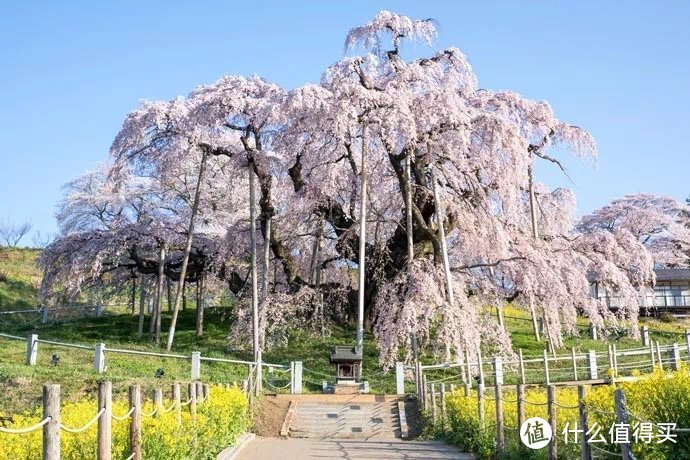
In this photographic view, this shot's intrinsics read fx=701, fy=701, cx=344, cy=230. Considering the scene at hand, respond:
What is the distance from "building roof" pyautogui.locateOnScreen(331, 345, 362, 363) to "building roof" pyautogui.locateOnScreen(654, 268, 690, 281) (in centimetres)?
3372

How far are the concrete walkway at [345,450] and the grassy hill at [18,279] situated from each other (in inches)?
1338

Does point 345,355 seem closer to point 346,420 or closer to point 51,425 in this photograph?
point 346,420

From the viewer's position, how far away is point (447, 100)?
23297 mm

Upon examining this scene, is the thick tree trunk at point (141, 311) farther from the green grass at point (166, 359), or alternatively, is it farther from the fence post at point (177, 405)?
the fence post at point (177, 405)

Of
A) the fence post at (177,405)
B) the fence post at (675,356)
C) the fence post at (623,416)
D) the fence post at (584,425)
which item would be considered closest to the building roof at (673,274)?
the fence post at (675,356)

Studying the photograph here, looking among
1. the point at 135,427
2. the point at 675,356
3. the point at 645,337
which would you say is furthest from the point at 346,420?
the point at 645,337

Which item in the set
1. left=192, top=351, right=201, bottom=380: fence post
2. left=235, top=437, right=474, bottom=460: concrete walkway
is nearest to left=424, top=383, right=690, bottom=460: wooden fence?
left=235, top=437, right=474, bottom=460: concrete walkway

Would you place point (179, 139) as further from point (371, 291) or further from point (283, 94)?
point (371, 291)

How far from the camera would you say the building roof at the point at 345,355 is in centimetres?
2125

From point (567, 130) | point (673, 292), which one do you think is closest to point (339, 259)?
point (567, 130)

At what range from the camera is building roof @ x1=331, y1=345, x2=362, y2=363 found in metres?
21.2

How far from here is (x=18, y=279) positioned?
47.9 meters

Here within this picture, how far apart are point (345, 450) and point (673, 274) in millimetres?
40959

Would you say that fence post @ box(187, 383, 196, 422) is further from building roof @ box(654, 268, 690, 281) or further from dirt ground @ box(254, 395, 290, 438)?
building roof @ box(654, 268, 690, 281)
